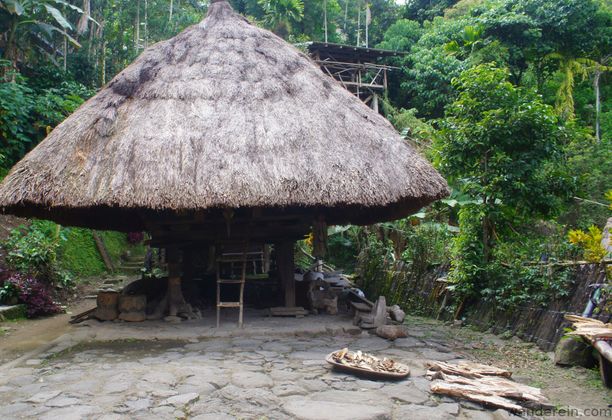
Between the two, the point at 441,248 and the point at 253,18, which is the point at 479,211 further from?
the point at 253,18

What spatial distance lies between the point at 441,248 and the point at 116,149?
18.6ft

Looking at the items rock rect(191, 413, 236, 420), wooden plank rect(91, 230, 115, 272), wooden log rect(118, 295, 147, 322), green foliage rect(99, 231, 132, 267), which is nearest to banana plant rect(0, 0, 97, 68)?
wooden plank rect(91, 230, 115, 272)

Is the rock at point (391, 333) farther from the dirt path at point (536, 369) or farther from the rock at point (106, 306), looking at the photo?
the rock at point (106, 306)

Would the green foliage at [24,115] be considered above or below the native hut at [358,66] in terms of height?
below

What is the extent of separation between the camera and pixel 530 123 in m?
6.60

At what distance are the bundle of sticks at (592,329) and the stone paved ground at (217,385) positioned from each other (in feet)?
3.87

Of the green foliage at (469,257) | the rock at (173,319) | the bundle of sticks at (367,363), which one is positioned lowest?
the rock at (173,319)

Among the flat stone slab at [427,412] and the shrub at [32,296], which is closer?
the flat stone slab at [427,412]

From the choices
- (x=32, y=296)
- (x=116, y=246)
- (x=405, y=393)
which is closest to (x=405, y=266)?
(x=405, y=393)

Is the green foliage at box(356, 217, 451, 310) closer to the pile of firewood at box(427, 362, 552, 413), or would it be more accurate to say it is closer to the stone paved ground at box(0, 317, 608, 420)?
the stone paved ground at box(0, 317, 608, 420)

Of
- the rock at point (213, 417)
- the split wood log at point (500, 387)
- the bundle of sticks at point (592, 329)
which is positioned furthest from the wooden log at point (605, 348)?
the rock at point (213, 417)

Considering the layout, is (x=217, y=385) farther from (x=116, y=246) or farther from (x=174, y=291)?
(x=116, y=246)

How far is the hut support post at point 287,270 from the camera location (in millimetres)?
7137

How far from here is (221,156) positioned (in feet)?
19.6
